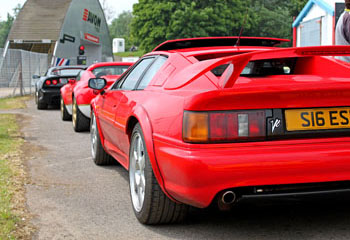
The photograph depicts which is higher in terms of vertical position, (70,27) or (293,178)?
(70,27)

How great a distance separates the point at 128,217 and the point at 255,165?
1361 millimetres

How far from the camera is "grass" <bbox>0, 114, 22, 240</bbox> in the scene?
3727 mm

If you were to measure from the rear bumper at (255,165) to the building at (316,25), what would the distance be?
46.1 ft

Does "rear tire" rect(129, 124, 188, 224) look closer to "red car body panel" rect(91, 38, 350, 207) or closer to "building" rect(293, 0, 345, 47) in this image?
"red car body panel" rect(91, 38, 350, 207)

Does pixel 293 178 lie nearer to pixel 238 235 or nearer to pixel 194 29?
pixel 238 235

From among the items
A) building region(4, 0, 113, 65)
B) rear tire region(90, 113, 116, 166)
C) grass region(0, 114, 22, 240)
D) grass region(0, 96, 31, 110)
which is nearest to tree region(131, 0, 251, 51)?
building region(4, 0, 113, 65)

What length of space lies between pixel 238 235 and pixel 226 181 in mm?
659

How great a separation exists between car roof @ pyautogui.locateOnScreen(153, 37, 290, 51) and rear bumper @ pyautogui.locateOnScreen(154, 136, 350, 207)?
164 cm

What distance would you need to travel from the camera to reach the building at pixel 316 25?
17828mm

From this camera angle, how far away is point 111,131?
515 centimetres

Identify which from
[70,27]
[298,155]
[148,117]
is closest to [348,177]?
[298,155]

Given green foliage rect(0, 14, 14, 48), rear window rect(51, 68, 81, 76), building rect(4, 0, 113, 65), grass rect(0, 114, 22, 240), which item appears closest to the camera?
grass rect(0, 114, 22, 240)

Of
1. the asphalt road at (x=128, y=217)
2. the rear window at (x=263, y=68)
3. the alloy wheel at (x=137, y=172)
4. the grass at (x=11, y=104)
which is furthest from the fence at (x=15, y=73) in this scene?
the rear window at (x=263, y=68)

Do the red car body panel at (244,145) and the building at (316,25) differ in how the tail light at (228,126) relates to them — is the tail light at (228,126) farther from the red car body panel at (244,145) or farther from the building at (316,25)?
the building at (316,25)
